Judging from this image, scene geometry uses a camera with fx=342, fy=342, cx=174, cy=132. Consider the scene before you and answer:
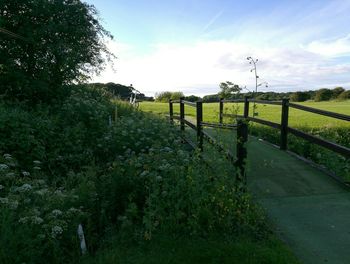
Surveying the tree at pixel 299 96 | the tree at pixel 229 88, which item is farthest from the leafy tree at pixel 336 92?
the tree at pixel 229 88

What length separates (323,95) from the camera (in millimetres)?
30281

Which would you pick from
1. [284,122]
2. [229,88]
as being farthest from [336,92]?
[284,122]

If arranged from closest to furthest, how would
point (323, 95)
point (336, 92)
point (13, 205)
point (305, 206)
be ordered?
point (13, 205) < point (305, 206) < point (323, 95) < point (336, 92)

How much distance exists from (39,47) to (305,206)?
7834 mm

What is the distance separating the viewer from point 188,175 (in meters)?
3.99

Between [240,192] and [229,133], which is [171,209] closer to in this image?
[240,192]

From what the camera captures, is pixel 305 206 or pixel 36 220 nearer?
pixel 36 220

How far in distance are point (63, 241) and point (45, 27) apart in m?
7.01

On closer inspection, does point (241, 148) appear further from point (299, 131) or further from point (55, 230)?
point (299, 131)

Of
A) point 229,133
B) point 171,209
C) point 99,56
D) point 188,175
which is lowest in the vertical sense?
point 171,209

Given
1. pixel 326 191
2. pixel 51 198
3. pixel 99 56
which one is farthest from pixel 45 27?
pixel 326 191

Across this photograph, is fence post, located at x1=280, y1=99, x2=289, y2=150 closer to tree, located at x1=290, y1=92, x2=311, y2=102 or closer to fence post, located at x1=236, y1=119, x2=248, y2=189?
fence post, located at x1=236, y1=119, x2=248, y2=189

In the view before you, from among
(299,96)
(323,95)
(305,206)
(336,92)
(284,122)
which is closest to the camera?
(305,206)

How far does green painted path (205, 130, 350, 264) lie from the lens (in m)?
3.50
